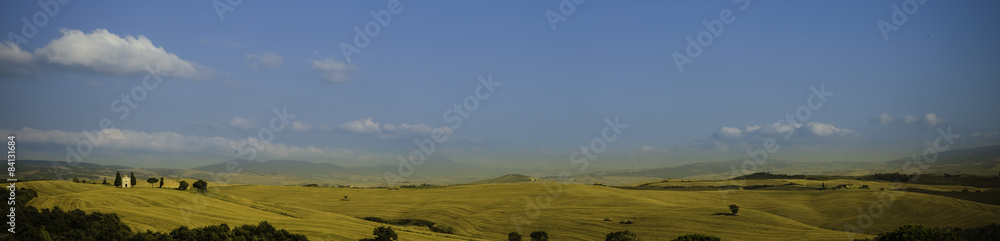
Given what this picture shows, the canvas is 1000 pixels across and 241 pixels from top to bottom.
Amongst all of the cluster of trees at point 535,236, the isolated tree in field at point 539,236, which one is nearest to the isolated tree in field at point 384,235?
the cluster of trees at point 535,236

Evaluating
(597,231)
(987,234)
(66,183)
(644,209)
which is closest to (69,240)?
(66,183)

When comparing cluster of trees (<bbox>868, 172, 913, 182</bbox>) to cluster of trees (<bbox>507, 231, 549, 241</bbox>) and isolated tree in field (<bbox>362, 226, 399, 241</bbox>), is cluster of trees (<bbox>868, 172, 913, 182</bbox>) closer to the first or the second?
cluster of trees (<bbox>507, 231, 549, 241</bbox>)

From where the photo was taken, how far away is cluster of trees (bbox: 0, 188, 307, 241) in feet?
157

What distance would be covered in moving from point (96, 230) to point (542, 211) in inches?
3122

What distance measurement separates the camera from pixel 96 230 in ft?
163

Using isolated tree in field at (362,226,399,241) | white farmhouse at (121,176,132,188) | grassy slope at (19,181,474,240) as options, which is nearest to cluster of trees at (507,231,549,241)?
grassy slope at (19,181,474,240)

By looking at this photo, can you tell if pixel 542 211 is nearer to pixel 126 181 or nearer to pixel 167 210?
pixel 167 210

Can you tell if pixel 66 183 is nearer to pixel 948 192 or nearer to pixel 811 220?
pixel 811 220

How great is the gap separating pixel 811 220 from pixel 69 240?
111 meters

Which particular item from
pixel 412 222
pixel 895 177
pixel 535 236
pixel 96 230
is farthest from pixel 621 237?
pixel 895 177

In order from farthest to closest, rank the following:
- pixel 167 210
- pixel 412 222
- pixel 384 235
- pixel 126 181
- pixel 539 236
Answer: pixel 412 222 → pixel 126 181 → pixel 539 236 → pixel 167 210 → pixel 384 235

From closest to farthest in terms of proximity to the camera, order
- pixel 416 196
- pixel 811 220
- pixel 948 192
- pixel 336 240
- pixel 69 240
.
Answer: pixel 69 240 → pixel 336 240 → pixel 811 220 → pixel 948 192 → pixel 416 196

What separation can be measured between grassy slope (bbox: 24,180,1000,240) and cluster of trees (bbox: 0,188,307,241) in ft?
16.5

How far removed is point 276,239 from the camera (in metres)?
54.9
